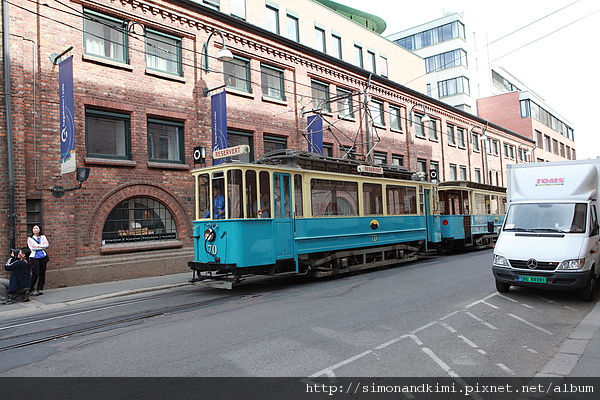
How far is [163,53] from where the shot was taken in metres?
14.6

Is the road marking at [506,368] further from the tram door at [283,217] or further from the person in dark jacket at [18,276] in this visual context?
the person in dark jacket at [18,276]

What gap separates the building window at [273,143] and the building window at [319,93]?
8.91 ft

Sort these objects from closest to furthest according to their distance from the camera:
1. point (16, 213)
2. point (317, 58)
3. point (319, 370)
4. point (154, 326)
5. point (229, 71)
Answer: point (319, 370) → point (154, 326) → point (16, 213) → point (229, 71) → point (317, 58)

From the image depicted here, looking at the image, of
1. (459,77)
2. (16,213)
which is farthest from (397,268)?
(459,77)

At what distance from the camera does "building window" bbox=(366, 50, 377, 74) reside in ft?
85.1

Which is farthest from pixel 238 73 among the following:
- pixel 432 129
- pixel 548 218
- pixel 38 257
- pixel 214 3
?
pixel 432 129

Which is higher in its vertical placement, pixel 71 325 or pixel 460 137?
pixel 460 137

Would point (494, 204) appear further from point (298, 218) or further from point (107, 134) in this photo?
point (107, 134)

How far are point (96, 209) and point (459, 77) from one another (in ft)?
142

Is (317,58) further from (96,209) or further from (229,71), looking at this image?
(96,209)

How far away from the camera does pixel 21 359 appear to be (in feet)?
17.8

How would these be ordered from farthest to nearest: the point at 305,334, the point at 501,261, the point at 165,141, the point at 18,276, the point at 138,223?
the point at 165,141
the point at 138,223
the point at 18,276
the point at 501,261
the point at 305,334

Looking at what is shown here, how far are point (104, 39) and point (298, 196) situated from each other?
25.6 ft

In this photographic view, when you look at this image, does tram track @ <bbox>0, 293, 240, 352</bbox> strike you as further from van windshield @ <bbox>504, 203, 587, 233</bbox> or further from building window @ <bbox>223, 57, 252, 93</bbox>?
building window @ <bbox>223, 57, 252, 93</bbox>
